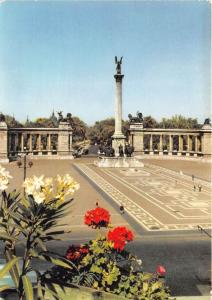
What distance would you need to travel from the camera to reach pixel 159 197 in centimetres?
2731

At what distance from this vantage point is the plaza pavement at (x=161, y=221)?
517 inches

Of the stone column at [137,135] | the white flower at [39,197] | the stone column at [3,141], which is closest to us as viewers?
the white flower at [39,197]

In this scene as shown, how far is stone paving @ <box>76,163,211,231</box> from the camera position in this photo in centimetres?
2014

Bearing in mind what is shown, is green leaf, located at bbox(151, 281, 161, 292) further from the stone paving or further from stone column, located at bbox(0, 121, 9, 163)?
stone column, located at bbox(0, 121, 9, 163)

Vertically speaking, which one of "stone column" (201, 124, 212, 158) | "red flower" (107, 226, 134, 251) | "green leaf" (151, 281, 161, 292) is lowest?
"green leaf" (151, 281, 161, 292)

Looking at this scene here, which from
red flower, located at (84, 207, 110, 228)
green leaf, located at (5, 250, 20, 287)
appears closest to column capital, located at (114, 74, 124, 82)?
red flower, located at (84, 207, 110, 228)

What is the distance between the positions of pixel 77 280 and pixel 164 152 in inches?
2317

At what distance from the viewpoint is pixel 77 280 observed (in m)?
8.66

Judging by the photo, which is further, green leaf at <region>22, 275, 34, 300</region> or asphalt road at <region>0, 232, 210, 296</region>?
asphalt road at <region>0, 232, 210, 296</region>

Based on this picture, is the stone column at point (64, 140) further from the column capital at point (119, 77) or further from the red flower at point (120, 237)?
the red flower at point (120, 237)

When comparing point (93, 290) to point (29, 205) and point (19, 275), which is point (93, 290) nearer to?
point (19, 275)

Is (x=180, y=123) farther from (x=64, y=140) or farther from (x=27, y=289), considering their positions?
(x=27, y=289)

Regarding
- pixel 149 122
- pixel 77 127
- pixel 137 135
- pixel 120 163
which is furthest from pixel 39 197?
pixel 77 127

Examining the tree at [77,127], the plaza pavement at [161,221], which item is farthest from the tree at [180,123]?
the plaza pavement at [161,221]
